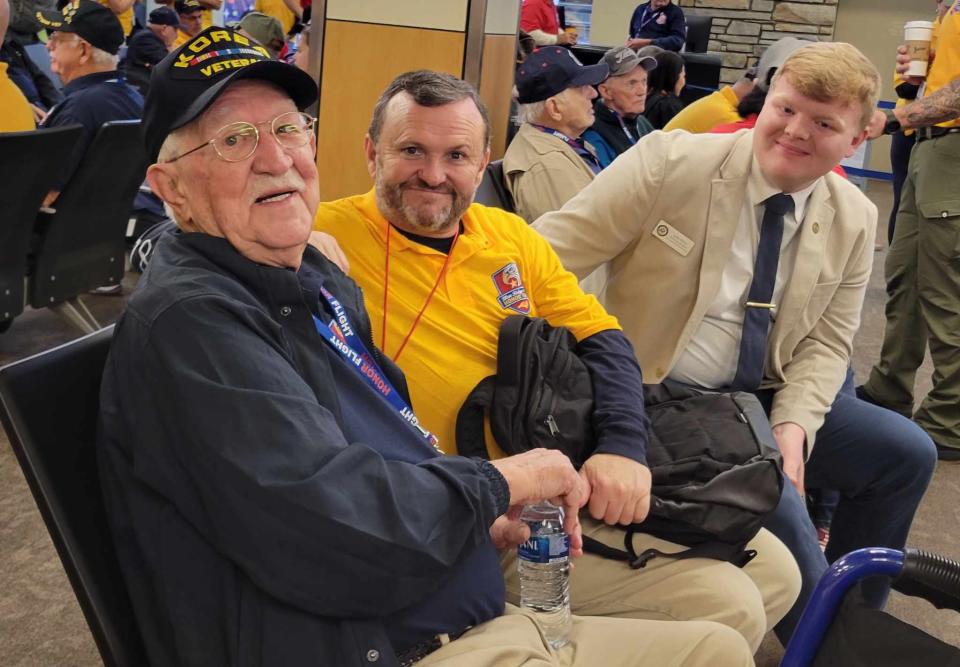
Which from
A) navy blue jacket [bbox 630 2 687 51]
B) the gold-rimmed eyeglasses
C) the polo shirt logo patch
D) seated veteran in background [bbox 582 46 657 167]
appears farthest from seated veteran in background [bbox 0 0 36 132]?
navy blue jacket [bbox 630 2 687 51]

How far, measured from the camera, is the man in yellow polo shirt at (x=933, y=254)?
3.81 metres

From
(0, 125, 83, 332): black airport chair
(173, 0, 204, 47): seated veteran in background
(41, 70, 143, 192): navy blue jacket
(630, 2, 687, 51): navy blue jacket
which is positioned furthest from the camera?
(630, 2, 687, 51): navy blue jacket

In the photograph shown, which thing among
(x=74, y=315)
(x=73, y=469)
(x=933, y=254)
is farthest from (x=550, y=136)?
(x=73, y=469)

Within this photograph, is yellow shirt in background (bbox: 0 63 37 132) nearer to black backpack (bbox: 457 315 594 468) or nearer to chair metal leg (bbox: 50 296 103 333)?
chair metal leg (bbox: 50 296 103 333)

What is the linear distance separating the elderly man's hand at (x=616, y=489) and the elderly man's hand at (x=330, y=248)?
54 centimetres

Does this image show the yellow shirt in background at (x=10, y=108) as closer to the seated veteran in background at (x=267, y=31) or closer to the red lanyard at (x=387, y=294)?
the red lanyard at (x=387, y=294)

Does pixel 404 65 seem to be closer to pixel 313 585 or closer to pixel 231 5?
pixel 313 585

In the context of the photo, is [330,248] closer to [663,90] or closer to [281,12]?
[663,90]

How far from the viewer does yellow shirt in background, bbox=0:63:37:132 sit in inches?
153

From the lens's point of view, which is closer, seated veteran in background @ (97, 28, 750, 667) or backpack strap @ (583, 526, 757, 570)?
seated veteran in background @ (97, 28, 750, 667)

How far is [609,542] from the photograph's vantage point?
1818 mm

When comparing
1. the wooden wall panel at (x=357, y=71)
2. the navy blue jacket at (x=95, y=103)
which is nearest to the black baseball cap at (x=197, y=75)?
the wooden wall panel at (x=357, y=71)

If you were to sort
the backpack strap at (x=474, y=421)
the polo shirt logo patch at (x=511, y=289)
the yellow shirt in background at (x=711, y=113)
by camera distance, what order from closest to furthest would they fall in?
the backpack strap at (x=474, y=421)
the polo shirt logo patch at (x=511, y=289)
the yellow shirt in background at (x=711, y=113)

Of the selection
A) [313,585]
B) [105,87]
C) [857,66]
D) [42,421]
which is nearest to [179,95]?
[42,421]
